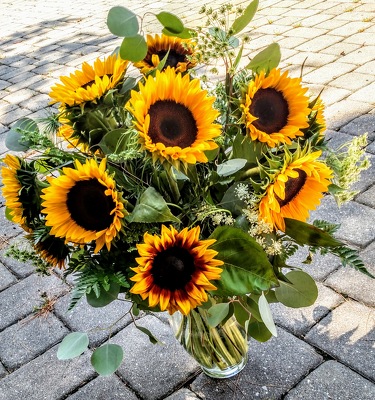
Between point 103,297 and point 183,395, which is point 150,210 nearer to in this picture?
point 103,297

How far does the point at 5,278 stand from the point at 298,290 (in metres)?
1.92

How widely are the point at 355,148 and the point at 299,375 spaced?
3.50 feet

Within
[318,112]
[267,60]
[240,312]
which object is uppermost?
[267,60]

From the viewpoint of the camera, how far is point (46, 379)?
212 cm

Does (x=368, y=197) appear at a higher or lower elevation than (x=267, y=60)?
lower

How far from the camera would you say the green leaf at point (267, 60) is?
3.72ft

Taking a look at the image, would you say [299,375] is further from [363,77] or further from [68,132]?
[363,77]

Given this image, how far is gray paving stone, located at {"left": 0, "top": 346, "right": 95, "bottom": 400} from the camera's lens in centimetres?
206

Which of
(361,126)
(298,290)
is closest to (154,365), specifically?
(298,290)

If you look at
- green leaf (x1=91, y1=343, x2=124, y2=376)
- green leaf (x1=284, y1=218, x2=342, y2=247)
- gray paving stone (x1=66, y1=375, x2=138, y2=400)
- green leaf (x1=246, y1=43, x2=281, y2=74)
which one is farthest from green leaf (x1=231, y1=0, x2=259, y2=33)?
gray paving stone (x1=66, y1=375, x2=138, y2=400)

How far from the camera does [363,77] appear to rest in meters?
3.98

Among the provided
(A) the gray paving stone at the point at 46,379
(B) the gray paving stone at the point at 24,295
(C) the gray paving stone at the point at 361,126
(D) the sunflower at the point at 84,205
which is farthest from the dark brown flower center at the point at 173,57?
(C) the gray paving stone at the point at 361,126

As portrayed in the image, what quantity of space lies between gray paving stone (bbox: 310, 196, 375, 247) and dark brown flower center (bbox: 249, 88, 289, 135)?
1.58 m

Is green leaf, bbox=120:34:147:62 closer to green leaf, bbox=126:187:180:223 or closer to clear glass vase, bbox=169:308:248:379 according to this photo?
green leaf, bbox=126:187:180:223
